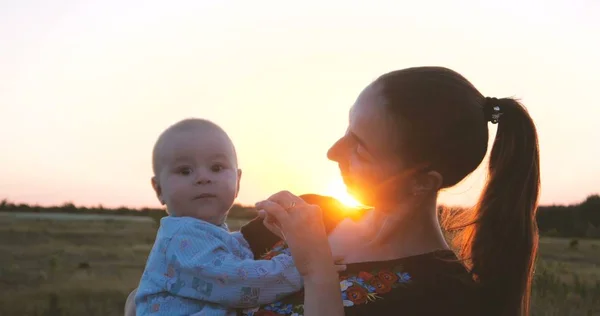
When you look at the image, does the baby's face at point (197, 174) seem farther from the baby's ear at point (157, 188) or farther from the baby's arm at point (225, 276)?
the baby's arm at point (225, 276)

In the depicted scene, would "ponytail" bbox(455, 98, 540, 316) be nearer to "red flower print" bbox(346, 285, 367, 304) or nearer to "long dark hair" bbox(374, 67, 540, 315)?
"long dark hair" bbox(374, 67, 540, 315)

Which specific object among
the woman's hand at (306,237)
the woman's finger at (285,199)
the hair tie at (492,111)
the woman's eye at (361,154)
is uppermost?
the hair tie at (492,111)

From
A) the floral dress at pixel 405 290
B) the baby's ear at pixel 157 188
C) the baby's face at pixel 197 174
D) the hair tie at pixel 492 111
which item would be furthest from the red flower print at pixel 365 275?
the baby's ear at pixel 157 188

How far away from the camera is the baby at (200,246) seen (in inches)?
106

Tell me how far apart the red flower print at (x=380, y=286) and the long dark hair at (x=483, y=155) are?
339 mm

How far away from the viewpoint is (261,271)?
2695 millimetres

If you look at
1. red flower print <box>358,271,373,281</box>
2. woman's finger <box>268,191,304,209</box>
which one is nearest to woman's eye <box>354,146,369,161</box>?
woman's finger <box>268,191,304,209</box>

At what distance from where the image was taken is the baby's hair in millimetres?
2961

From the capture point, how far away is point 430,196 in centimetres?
283

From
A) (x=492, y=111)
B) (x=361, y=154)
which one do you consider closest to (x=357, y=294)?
(x=361, y=154)

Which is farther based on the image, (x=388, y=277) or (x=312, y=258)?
(x=388, y=277)

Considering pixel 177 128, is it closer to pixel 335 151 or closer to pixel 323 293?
pixel 335 151

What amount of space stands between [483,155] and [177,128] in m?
1.21

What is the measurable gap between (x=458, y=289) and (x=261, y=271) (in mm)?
724
